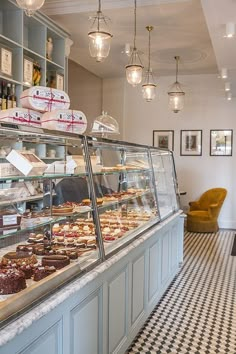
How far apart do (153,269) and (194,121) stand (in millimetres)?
5834

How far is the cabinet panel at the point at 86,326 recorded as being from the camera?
6.38 ft

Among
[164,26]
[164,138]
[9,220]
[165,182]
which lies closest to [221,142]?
[164,138]

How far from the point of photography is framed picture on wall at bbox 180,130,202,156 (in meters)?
8.80

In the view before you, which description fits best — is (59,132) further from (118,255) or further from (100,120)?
(100,120)

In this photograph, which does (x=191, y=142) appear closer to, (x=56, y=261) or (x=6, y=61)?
(x=6, y=61)

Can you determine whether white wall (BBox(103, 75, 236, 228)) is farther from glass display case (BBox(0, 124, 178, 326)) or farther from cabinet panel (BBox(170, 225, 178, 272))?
glass display case (BBox(0, 124, 178, 326))

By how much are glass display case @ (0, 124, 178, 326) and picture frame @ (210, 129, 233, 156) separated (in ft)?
17.0

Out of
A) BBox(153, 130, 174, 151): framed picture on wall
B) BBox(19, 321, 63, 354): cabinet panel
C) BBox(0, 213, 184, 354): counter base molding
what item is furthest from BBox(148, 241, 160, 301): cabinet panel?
BBox(153, 130, 174, 151): framed picture on wall

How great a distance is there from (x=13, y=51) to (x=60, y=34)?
3.80ft

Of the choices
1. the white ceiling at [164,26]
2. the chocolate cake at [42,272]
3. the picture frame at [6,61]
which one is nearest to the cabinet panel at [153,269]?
the chocolate cake at [42,272]

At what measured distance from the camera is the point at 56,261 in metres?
2.14

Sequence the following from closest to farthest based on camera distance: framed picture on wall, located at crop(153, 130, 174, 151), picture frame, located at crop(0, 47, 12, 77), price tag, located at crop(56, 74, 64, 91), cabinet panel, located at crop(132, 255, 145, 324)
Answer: cabinet panel, located at crop(132, 255, 145, 324)
picture frame, located at crop(0, 47, 12, 77)
price tag, located at crop(56, 74, 64, 91)
framed picture on wall, located at crop(153, 130, 174, 151)

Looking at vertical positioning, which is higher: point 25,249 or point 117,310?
point 25,249

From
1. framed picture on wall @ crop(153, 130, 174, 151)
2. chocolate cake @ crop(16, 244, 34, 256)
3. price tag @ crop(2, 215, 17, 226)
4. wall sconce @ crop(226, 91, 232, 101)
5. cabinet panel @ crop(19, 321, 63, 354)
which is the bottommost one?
cabinet panel @ crop(19, 321, 63, 354)
